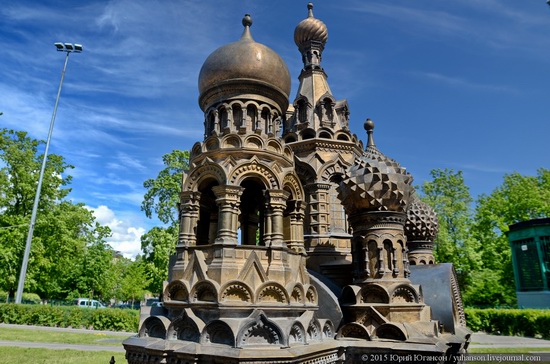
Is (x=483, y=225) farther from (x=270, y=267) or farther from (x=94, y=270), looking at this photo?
(x=94, y=270)

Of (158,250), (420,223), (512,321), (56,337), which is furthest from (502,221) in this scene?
(56,337)

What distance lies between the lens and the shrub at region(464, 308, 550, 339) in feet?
72.8

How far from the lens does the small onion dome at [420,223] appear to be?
558 inches

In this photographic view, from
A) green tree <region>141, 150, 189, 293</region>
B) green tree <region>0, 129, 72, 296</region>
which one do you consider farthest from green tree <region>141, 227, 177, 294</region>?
green tree <region>0, 129, 72, 296</region>

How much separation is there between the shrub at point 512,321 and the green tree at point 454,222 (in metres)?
4.58

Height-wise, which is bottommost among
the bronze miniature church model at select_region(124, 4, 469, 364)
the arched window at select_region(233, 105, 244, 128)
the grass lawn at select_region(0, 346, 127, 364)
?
the grass lawn at select_region(0, 346, 127, 364)

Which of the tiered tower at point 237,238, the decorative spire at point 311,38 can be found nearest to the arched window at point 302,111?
the decorative spire at point 311,38

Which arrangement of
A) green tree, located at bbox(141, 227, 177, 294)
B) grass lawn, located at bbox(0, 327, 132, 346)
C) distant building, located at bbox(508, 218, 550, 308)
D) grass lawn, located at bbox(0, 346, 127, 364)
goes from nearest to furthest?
grass lawn, located at bbox(0, 346, 127, 364), grass lawn, located at bbox(0, 327, 132, 346), green tree, located at bbox(141, 227, 177, 294), distant building, located at bbox(508, 218, 550, 308)

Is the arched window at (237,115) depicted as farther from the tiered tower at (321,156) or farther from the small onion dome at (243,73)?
the tiered tower at (321,156)

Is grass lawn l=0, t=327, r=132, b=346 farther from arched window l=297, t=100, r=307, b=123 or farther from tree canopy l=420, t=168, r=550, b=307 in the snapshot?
tree canopy l=420, t=168, r=550, b=307

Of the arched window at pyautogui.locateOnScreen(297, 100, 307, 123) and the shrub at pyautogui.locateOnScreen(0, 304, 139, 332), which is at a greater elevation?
the arched window at pyautogui.locateOnScreen(297, 100, 307, 123)

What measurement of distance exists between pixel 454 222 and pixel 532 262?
5.93m

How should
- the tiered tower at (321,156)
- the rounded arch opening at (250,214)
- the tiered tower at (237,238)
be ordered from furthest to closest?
the tiered tower at (321,156) < the rounded arch opening at (250,214) < the tiered tower at (237,238)

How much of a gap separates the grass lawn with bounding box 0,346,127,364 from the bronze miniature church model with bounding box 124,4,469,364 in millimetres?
6551
